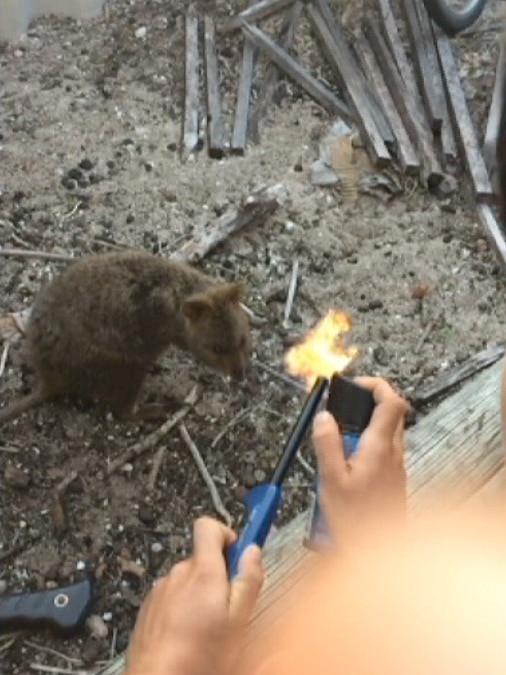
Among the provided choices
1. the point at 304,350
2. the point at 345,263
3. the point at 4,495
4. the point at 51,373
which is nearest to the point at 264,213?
the point at 345,263

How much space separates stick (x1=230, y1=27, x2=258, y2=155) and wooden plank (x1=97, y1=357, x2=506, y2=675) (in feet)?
6.01

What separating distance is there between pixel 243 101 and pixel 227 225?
2.29 ft

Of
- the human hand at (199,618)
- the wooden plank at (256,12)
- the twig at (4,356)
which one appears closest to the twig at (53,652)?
the twig at (4,356)

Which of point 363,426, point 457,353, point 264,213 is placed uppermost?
point 264,213

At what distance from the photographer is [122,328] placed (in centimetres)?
298

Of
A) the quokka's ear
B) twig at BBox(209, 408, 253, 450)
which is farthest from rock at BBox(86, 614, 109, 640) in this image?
the quokka's ear

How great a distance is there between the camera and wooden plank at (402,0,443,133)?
4.05 metres

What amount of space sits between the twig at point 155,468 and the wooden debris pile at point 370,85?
1.28 meters

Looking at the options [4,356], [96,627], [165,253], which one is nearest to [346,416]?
[96,627]

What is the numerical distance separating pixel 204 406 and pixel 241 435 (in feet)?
0.52

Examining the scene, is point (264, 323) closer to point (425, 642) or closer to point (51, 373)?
point (51, 373)

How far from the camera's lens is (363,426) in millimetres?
1777

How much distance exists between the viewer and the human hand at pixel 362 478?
5.50 ft

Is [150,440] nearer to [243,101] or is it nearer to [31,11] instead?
[243,101]
